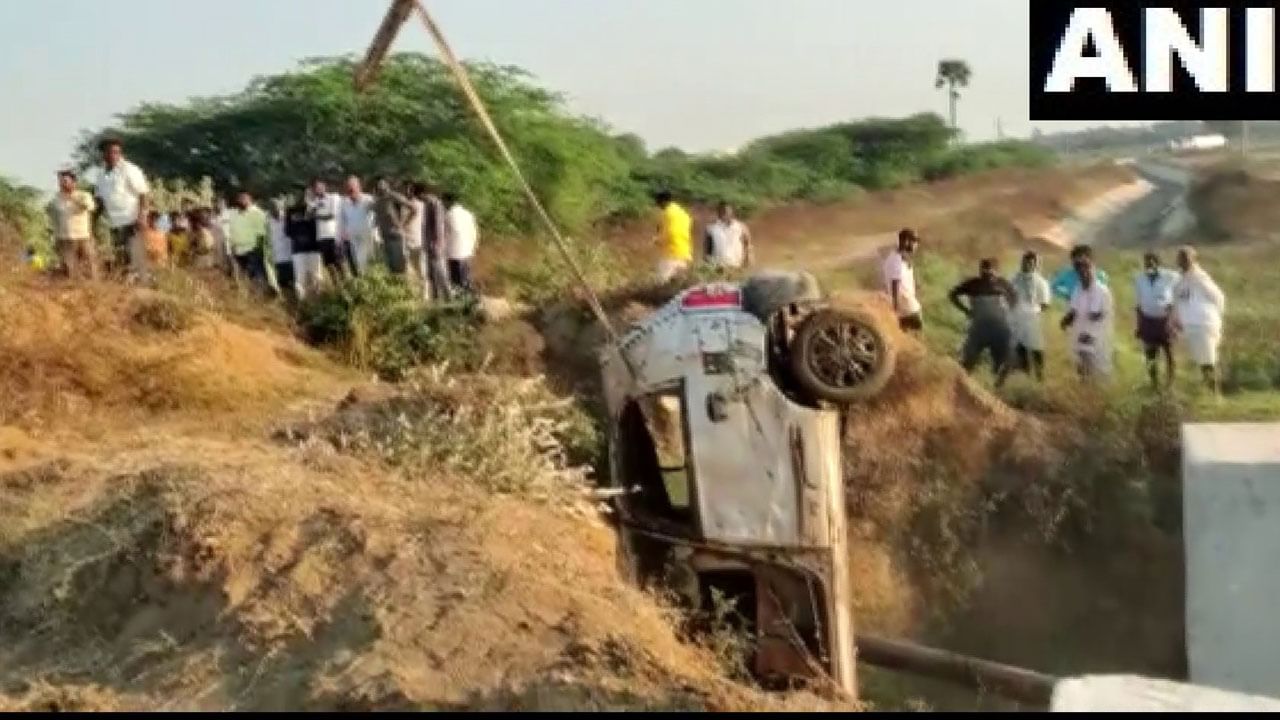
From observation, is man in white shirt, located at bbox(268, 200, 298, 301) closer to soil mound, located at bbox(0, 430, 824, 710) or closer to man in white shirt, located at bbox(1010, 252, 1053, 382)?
man in white shirt, located at bbox(1010, 252, 1053, 382)

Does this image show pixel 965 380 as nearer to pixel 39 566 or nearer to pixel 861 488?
pixel 861 488

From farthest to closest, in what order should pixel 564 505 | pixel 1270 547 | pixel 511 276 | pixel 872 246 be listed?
pixel 872 246 → pixel 511 276 → pixel 1270 547 → pixel 564 505

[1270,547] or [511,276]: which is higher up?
[511,276]

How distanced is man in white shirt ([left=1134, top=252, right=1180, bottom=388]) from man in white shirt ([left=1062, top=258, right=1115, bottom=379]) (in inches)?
13.0

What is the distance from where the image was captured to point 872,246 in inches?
1367

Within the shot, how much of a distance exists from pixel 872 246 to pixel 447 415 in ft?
78.1

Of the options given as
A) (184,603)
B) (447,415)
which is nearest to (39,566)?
(184,603)

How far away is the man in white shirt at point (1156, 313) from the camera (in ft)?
55.0

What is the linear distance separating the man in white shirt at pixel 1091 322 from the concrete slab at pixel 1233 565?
A: 367 centimetres

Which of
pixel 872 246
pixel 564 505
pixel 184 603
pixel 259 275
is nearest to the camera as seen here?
pixel 184 603

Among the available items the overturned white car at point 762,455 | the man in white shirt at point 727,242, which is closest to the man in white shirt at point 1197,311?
the man in white shirt at point 727,242

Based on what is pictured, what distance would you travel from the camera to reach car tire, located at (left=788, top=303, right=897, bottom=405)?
1138cm

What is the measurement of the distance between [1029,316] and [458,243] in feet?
17.3

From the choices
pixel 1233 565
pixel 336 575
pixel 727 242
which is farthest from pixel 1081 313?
pixel 336 575
